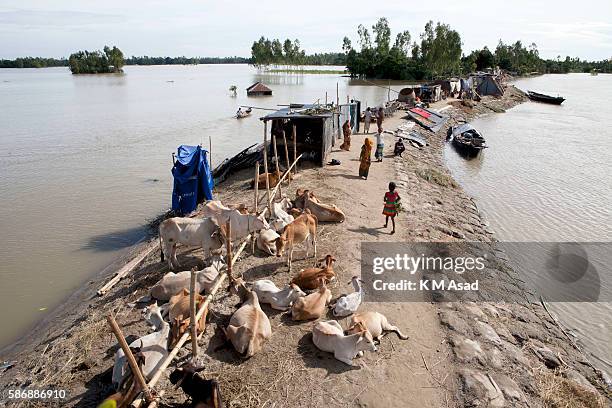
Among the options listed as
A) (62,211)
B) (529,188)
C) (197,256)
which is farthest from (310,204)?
(529,188)

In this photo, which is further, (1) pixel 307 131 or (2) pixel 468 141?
(2) pixel 468 141

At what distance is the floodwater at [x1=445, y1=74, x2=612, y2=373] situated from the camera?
359 inches

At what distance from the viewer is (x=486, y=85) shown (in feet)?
171

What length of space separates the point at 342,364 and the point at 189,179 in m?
8.59

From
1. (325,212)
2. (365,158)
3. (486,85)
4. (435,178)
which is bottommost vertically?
(435,178)

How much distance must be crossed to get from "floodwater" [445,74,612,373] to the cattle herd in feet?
16.1

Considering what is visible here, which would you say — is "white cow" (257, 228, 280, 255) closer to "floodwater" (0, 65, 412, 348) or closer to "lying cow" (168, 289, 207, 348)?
"lying cow" (168, 289, 207, 348)

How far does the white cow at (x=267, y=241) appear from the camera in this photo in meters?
9.05

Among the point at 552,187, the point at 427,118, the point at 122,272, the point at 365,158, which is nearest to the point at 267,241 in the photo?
the point at 122,272

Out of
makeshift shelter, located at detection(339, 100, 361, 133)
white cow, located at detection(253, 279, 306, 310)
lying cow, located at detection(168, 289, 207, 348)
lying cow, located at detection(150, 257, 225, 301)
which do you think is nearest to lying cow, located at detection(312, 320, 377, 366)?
white cow, located at detection(253, 279, 306, 310)

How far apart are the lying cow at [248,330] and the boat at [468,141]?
66.7 feet

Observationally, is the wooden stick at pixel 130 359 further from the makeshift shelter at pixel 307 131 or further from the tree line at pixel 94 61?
the tree line at pixel 94 61

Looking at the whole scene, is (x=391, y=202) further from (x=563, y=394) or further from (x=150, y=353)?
(x=150, y=353)

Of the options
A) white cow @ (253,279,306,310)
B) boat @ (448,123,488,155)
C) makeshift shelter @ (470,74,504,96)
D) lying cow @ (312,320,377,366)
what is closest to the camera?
lying cow @ (312,320,377,366)
